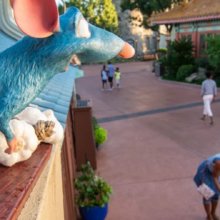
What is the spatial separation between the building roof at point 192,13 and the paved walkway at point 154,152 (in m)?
5.64

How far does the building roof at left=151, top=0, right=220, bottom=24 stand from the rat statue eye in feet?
64.7

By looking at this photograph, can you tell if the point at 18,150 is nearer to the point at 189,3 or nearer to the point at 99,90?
the point at 99,90

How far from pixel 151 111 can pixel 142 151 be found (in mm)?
5125

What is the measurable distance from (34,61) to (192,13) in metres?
22.1

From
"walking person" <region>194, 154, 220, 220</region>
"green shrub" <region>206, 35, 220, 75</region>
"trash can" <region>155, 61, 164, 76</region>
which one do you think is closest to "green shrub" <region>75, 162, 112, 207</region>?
"walking person" <region>194, 154, 220, 220</region>

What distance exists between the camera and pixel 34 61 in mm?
1380

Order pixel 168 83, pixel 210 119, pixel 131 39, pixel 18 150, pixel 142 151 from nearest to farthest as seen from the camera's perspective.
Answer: pixel 18 150, pixel 142 151, pixel 210 119, pixel 168 83, pixel 131 39

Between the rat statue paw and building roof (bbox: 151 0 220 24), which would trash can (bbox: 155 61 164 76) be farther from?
the rat statue paw

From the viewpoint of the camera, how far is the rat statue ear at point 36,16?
115 cm

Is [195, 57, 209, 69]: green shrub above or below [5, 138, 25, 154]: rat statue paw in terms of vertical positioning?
below

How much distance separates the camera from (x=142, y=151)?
356 inches

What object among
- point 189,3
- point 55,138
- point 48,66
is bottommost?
point 55,138

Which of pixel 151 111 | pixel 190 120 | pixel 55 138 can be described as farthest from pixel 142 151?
pixel 55 138

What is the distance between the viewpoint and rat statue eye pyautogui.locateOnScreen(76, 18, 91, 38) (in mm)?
1385
